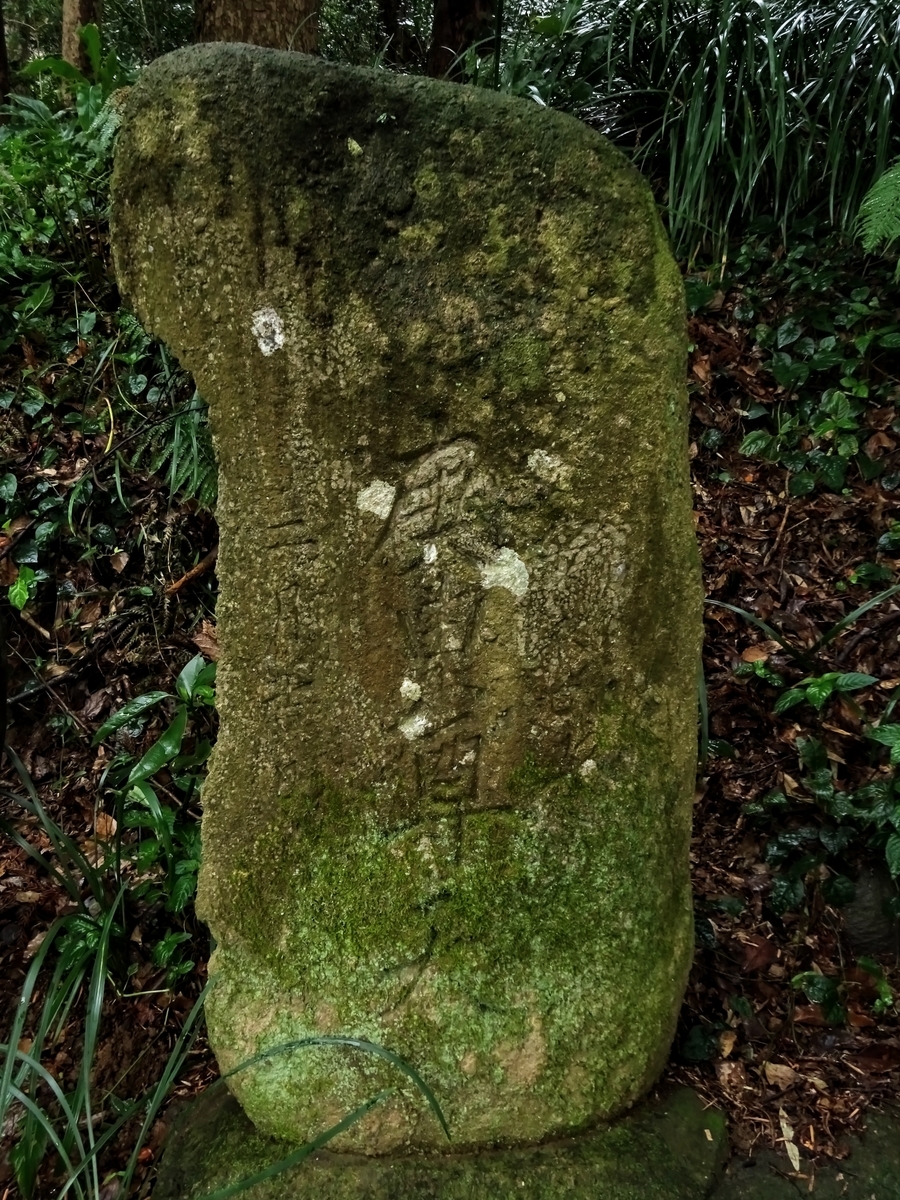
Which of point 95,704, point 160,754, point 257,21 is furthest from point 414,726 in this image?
point 257,21

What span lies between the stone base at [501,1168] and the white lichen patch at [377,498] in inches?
46.6

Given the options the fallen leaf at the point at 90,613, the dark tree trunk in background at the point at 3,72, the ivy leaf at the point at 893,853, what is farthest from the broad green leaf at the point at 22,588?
the dark tree trunk in background at the point at 3,72

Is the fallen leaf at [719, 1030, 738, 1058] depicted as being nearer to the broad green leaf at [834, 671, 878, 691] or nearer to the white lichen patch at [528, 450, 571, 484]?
the broad green leaf at [834, 671, 878, 691]

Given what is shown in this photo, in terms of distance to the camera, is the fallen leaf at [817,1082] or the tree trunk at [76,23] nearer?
the fallen leaf at [817,1082]

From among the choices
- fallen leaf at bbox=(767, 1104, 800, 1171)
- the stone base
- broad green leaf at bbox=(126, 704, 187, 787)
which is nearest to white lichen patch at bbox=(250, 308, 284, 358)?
broad green leaf at bbox=(126, 704, 187, 787)

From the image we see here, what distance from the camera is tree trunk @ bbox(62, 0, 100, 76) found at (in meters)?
4.43

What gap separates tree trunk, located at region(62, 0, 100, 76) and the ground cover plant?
591mm

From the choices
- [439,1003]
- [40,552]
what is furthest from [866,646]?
[40,552]

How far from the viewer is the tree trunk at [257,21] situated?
10.2 ft

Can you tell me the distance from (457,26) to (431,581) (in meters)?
4.19

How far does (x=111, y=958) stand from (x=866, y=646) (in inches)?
91.2

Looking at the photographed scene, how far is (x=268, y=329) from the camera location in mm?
1436

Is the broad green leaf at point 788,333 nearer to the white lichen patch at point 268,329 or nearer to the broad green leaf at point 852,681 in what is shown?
the broad green leaf at point 852,681

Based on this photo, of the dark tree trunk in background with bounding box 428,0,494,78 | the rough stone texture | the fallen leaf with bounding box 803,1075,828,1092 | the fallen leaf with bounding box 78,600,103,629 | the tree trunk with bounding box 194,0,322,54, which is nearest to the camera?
the rough stone texture
